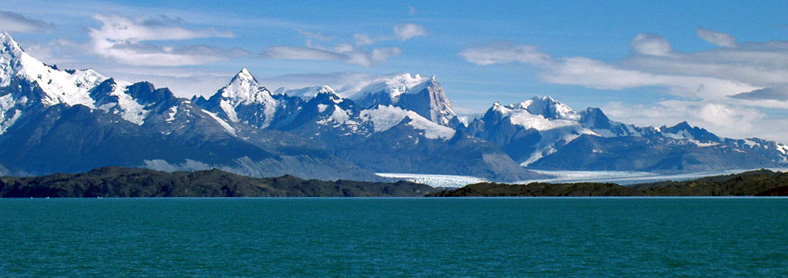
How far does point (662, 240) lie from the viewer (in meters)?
166

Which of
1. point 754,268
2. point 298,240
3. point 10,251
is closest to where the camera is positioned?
point 754,268

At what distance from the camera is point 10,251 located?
142 metres

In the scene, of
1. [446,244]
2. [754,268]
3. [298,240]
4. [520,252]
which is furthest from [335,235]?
[754,268]

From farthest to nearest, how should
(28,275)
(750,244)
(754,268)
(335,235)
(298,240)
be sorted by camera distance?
(335,235) → (298,240) → (750,244) → (754,268) → (28,275)

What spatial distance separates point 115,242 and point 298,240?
93.2ft

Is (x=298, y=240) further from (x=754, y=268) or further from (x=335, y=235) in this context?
(x=754, y=268)

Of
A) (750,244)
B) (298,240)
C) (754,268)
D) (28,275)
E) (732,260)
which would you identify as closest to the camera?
(28,275)

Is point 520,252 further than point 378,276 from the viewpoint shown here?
Yes

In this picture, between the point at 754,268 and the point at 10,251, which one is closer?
the point at 754,268

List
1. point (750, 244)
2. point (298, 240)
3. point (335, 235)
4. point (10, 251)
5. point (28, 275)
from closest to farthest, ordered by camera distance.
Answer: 1. point (28, 275)
2. point (10, 251)
3. point (750, 244)
4. point (298, 240)
5. point (335, 235)

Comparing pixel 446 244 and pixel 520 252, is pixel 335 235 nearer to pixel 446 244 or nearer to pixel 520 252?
pixel 446 244

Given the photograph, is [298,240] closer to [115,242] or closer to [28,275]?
[115,242]

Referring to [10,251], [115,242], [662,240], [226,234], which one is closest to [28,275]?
[10,251]

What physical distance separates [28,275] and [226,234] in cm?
7317
